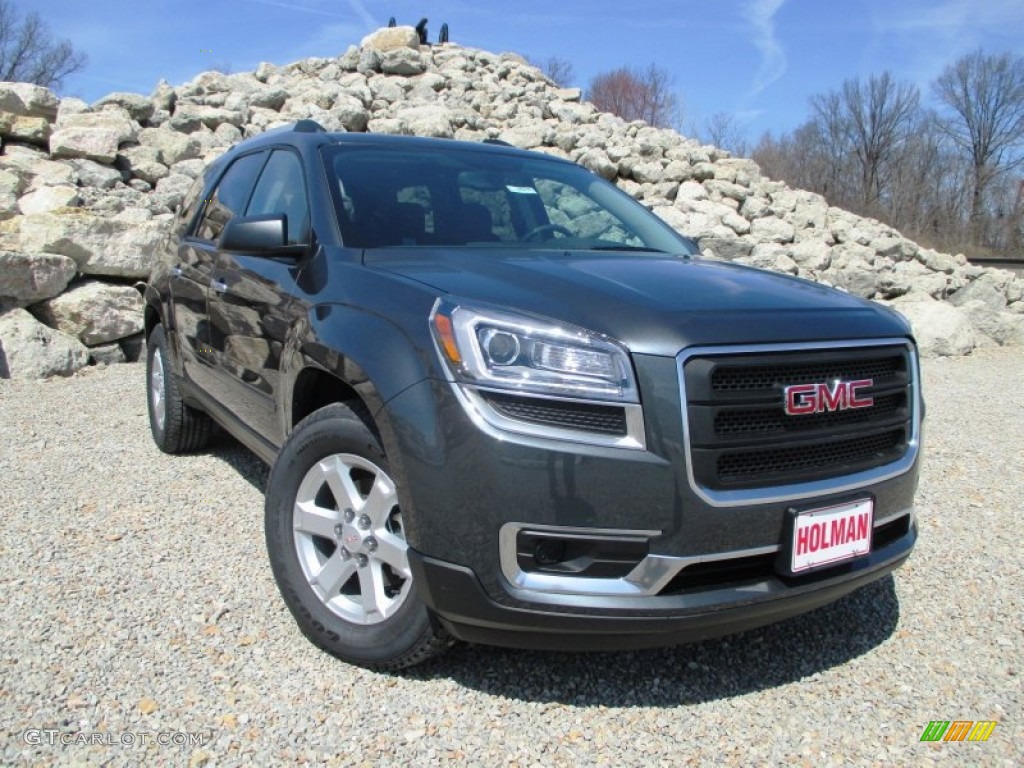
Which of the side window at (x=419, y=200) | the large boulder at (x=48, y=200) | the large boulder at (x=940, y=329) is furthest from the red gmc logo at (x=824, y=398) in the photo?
the large boulder at (x=940, y=329)

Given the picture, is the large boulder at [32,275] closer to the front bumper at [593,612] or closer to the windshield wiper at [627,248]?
the windshield wiper at [627,248]

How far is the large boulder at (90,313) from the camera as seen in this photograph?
806 cm

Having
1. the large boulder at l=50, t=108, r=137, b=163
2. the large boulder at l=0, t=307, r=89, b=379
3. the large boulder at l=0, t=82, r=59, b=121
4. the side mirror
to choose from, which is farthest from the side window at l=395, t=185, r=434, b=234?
the large boulder at l=0, t=82, r=59, b=121

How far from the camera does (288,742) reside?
2.36 meters

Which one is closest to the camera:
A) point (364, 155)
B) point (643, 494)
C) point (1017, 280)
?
point (643, 494)

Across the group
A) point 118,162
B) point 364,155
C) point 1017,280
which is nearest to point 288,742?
point 364,155

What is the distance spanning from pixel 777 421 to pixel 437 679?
4.36 ft

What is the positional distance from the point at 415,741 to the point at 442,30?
21.0 metres

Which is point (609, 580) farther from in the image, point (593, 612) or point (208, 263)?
point (208, 263)

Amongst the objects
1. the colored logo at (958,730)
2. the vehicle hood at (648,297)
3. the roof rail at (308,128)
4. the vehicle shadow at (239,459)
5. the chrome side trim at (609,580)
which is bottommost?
the colored logo at (958,730)

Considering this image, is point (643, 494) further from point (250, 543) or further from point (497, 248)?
point (250, 543)

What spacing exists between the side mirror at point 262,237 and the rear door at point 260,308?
73mm

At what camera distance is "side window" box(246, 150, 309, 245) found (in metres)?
3.33

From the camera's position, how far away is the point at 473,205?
3.49 meters
